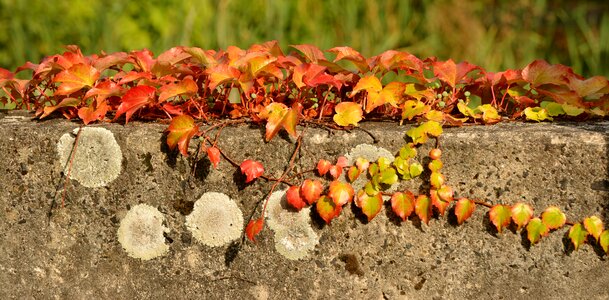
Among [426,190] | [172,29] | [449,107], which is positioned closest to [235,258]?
[426,190]

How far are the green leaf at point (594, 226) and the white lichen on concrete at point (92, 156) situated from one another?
915 millimetres

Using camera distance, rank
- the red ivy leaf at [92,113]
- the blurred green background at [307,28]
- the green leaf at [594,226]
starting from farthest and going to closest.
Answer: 1. the blurred green background at [307,28]
2. the red ivy leaf at [92,113]
3. the green leaf at [594,226]

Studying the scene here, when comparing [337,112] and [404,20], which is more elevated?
[337,112]

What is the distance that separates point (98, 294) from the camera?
4.63 ft

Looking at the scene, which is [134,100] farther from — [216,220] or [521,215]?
[521,215]

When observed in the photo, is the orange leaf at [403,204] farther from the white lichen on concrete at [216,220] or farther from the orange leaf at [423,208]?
the white lichen on concrete at [216,220]

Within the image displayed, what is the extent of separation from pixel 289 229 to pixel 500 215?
0.41 metres

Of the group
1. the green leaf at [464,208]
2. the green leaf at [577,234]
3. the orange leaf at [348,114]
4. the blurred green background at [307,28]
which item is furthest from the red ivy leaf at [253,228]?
the blurred green background at [307,28]

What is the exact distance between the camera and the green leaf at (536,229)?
1295 mm

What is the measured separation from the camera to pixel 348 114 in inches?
53.6

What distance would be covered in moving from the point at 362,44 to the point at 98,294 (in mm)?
2103

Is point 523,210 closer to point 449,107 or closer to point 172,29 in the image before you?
point 449,107

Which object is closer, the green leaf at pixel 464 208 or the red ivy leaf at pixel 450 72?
the green leaf at pixel 464 208

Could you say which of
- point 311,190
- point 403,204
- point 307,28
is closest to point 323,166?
point 311,190
